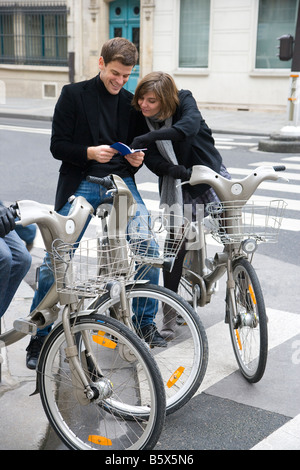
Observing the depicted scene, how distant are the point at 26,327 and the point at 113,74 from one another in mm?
1544

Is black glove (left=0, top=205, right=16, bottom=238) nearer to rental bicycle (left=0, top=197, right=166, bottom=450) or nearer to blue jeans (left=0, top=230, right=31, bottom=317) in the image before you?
rental bicycle (left=0, top=197, right=166, bottom=450)

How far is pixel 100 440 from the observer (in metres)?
2.85

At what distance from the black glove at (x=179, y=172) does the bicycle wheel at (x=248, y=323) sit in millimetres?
604

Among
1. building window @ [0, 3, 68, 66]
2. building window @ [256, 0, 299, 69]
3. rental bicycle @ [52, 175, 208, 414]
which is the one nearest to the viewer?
rental bicycle @ [52, 175, 208, 414]

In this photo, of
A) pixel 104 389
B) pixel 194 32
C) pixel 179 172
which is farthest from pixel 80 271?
pixel 194 32

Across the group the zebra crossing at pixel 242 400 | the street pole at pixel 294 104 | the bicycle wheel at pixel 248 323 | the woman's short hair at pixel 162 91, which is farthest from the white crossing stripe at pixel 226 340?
the street pole at pixel 294 104

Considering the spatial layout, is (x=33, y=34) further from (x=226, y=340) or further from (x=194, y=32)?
(x=226, y=340)

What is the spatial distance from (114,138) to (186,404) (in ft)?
5.32

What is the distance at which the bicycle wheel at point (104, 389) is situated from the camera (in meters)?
2.66

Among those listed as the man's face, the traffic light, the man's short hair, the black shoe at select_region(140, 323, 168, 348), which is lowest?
the black shoe at select_region(140, 323, 168, 348)

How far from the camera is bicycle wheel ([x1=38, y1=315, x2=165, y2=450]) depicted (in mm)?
2662

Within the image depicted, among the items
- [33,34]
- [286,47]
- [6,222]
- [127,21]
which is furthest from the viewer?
[33,34]

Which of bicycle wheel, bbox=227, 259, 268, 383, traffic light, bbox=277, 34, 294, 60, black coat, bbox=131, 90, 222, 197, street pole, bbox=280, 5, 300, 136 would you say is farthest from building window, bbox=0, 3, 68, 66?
bicycle wheel, bbox=227, 259, 268, 383

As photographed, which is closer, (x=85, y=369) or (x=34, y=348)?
(x=85, y=369)
